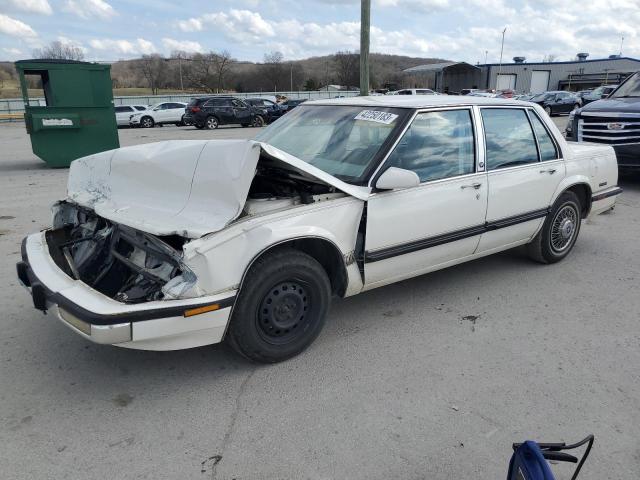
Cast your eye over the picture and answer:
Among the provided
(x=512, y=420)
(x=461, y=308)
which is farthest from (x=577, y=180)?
(x=512, y=420)

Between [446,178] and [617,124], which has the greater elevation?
[617,124]

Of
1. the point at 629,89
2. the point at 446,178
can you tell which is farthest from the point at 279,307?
the point at 629,89

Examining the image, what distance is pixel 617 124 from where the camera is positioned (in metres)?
8.45

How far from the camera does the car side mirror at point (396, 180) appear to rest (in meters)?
3.25

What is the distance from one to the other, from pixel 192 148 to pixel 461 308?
2409 mm

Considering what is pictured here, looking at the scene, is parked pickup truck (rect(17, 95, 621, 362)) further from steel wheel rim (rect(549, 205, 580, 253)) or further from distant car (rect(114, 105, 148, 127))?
distant car (rect(114, 105, 148, 127))

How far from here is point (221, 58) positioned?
282 feet

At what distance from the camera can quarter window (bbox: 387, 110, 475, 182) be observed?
3650 mm

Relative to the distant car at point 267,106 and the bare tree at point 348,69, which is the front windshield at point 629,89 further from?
the bare tree at point 348,69

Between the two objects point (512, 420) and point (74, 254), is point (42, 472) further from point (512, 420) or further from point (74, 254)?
point (512, 420)

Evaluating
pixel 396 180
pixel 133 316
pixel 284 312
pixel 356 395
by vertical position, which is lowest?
pixel 356 395

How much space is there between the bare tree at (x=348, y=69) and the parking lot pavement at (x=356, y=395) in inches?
3219

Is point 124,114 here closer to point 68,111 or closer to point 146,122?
point 146,122

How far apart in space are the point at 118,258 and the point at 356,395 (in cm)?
173
